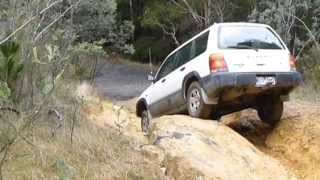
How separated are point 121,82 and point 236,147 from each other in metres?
19.9

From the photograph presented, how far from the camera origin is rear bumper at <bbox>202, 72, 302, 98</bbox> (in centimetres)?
1016

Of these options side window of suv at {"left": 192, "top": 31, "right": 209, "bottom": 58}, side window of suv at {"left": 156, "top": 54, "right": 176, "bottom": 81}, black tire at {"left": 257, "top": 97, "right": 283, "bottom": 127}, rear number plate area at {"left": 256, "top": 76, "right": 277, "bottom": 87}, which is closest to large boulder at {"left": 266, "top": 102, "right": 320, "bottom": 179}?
black tire at {"left": 257, "top": 97, "right": 283, "bottom": 127}

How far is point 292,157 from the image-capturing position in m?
10.0

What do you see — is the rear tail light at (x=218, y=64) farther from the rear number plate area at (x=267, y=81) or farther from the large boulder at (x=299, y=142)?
the large boulder at (x=299, y=142)

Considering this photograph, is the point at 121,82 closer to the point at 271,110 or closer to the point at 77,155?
the point at 271,110

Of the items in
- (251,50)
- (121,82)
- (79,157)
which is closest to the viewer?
(79,157)

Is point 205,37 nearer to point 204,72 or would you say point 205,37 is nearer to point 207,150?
point 204,72

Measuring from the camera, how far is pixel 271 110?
1133cm

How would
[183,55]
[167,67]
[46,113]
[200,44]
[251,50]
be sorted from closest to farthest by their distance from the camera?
[46,113], [251,50], [200,44], [183,55], [167,67]

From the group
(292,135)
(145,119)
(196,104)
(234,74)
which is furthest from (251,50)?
(145,119)

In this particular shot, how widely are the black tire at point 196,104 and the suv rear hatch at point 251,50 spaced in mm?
786

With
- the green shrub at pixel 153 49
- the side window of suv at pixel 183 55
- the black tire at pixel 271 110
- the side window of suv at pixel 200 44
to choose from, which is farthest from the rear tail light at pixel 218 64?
the green shrub at pixel 153 49

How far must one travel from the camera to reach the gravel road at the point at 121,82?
80.1ft

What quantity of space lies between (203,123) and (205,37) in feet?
5.37
